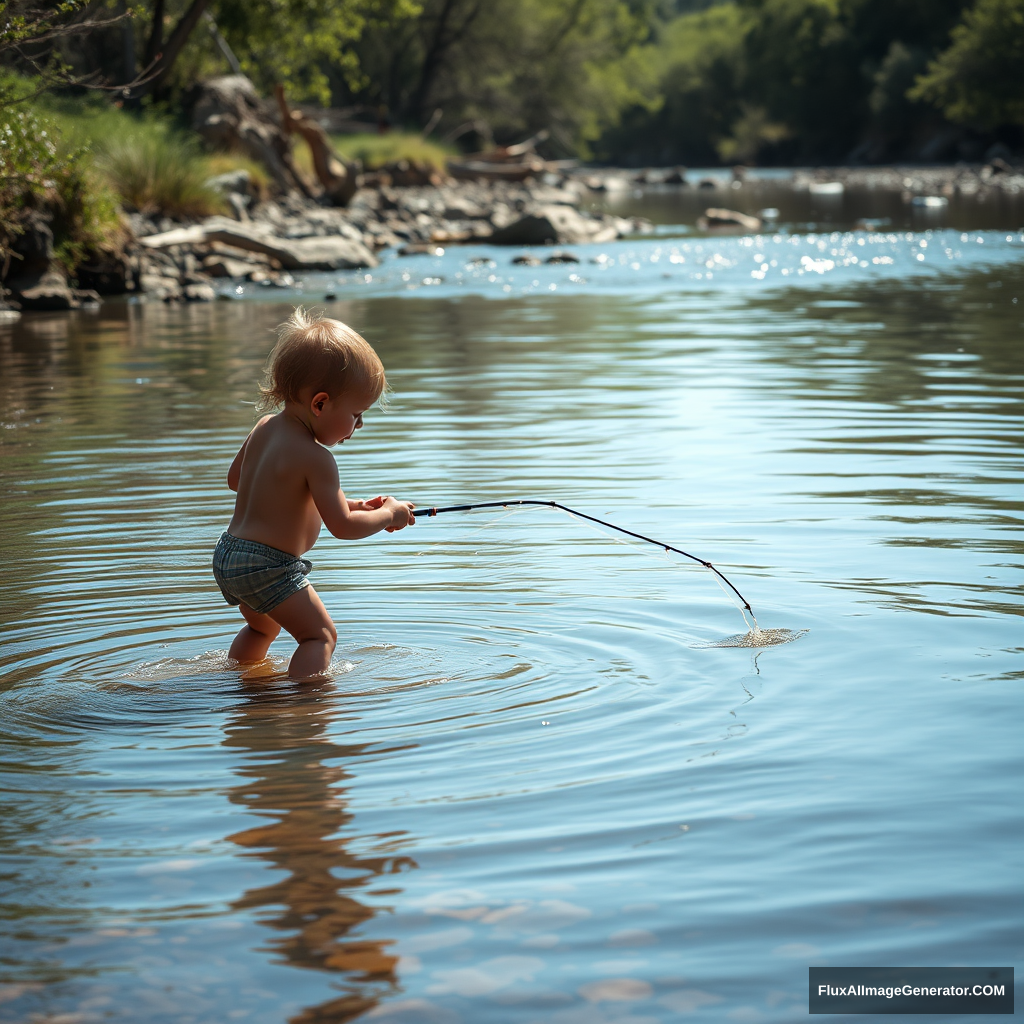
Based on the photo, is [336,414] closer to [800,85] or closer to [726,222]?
[726,222]

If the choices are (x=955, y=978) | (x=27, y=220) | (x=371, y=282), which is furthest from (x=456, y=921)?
(x=371, y=282)

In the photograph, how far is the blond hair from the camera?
4531 mm

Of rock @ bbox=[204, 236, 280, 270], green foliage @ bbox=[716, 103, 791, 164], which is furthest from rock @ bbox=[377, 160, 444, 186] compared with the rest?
green foliage @ bbox=[716, 103, 791, 164]

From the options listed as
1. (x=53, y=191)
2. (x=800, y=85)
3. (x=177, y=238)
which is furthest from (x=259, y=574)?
(x=800, y=85)

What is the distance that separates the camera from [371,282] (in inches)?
829

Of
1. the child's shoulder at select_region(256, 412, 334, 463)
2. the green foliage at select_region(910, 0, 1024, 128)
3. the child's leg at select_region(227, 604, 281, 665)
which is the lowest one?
the child's leg at select_region(227, 604, 281, 665)

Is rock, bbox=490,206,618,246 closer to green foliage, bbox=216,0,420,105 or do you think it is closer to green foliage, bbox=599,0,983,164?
green foliage, bbox=216,0,420,105

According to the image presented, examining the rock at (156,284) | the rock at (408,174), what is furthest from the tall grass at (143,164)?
the rock at (408,174)

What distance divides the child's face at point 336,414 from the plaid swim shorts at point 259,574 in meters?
0.44

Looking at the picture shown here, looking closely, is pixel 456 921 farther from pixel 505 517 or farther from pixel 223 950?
pixel 505 517

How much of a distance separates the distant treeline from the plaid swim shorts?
213 inches

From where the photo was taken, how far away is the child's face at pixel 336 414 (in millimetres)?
4637

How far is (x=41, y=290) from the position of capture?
58.6 ft

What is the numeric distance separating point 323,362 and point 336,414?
0.65ft
